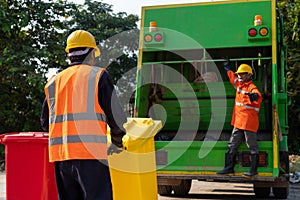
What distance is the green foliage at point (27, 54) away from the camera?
12.7 meters

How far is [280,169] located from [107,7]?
57.2ft

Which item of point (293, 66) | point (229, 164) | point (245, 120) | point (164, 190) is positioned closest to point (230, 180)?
point (229, 164)

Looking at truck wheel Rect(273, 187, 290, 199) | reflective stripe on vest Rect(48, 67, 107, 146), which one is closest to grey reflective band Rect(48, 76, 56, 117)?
reflective stripe on vest Rect(48, 67, 107, 146)

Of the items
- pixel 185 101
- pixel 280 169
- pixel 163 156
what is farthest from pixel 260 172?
pixel 185 101

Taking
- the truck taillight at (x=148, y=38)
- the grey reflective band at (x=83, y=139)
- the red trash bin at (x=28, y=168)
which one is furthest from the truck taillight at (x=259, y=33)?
the grey reflective band at (x=83, y=139)

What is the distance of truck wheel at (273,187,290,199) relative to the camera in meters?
7.23

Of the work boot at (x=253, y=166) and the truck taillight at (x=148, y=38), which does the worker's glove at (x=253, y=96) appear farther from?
the truck taillight at (x=148, y=38)

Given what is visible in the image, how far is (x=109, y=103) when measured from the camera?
3230mm

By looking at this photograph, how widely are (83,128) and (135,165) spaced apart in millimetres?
1335

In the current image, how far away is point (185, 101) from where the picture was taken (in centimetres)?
750

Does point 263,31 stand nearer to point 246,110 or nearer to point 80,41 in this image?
point 246,110

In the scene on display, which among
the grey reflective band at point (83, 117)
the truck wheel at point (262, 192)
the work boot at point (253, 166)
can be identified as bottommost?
the truck wheel at point (262, 192)

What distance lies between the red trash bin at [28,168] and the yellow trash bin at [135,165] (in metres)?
0.56

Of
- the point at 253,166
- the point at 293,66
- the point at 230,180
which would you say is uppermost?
the point at 293,66
